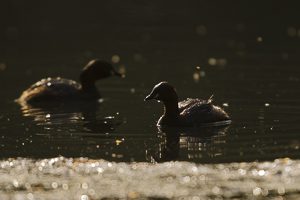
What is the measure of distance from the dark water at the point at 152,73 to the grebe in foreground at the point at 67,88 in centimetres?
46

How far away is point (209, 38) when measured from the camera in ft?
110

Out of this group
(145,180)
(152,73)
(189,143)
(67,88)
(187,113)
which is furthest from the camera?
(152,73)

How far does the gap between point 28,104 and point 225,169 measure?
30.9ft

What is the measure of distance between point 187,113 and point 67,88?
5.50m

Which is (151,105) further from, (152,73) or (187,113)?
(152,73)

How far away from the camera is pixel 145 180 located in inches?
557

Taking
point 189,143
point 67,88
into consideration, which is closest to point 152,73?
point 67,88

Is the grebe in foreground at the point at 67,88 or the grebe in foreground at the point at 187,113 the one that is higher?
the grebe in foreground at the point at 67,88

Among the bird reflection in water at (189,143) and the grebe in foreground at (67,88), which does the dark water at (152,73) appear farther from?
the grebe in foreground at (67,88)

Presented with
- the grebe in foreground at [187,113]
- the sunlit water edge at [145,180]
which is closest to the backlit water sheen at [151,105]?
the sunlit water edge at [145,180]

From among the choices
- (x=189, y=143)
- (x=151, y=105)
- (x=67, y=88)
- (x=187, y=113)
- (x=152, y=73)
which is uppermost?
(x=152, y=73)

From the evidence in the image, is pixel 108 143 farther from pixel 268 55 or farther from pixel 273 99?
pixel 268 55

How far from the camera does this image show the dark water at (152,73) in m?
17.1

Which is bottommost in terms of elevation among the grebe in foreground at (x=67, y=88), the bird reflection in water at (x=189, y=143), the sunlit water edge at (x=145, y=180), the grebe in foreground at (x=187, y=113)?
the sunlit water edge at (x=145, y=180)
